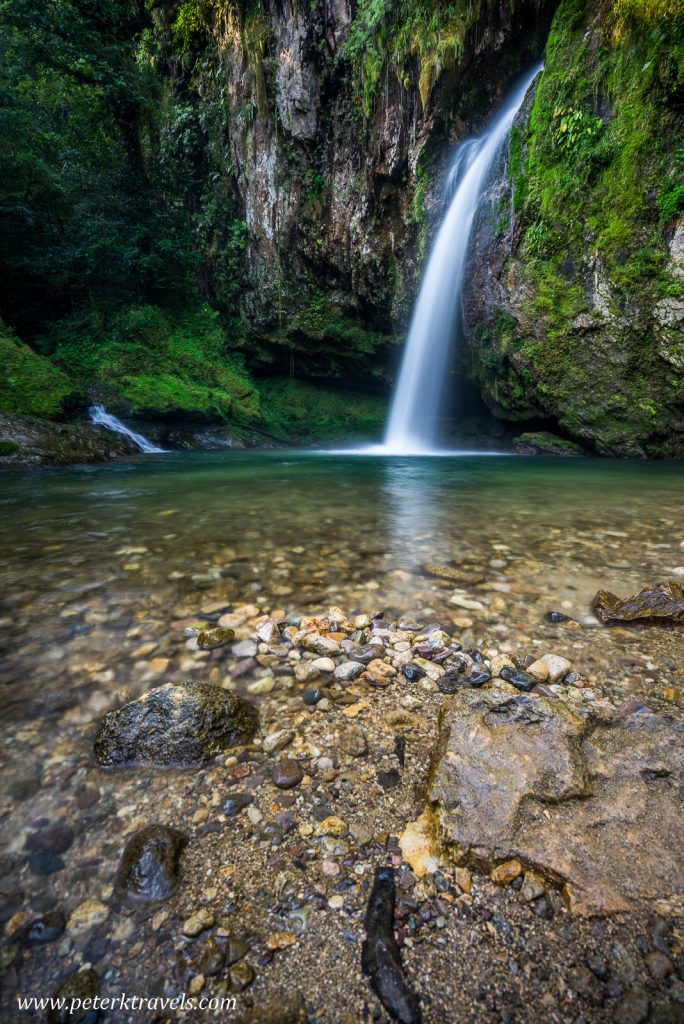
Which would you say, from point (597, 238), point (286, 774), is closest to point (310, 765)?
point (286, 774)

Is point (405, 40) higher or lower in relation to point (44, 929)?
higher

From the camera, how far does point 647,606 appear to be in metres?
1.95

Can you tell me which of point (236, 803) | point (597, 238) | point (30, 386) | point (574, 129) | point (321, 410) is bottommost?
point (236, 803)

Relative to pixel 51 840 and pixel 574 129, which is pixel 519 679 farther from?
pixel 574 129

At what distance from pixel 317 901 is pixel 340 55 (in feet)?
55.5

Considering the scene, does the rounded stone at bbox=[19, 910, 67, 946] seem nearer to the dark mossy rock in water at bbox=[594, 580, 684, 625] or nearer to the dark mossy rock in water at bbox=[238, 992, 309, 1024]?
the dark mossy rock in water at bbox=[238, 992, 309, 1024]

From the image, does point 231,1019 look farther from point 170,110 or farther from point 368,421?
point 170,110

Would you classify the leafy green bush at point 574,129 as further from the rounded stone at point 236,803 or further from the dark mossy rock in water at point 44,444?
the rounded stone at point 236,803

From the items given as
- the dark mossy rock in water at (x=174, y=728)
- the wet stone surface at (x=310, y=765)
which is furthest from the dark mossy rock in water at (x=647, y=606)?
the dark mossy rock in water at (x=174, y=728)

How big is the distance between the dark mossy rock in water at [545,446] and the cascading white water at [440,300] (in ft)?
9.00

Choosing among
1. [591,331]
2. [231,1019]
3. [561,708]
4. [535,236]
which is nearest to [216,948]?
[231,1019]

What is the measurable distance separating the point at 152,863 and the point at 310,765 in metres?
0.42

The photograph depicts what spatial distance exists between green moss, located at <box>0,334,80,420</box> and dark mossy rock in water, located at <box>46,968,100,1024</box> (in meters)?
9.65

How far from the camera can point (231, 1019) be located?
678 millimetres
